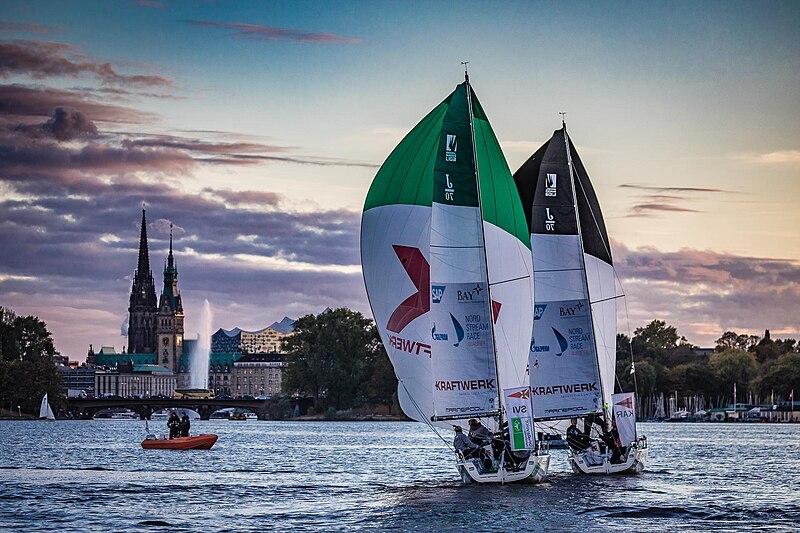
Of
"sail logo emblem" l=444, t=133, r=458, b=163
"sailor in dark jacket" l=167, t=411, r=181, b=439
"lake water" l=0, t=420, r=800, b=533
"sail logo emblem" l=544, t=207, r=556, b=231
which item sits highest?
"sail logo emblem" l=444, t=133, r=458, b=163

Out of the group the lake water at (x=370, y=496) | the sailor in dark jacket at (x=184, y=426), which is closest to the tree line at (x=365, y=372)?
the sailor in dark jacket at (x=184, y=426)

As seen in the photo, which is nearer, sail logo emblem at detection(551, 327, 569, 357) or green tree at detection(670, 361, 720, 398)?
sail logo emblem at detection(551, 327, 569, 357)

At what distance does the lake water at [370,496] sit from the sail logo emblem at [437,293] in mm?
5290

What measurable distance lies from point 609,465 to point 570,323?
177 inches

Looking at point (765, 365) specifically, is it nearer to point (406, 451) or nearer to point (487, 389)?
point (406, 451)

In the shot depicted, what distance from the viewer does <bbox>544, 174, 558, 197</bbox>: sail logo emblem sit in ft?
143

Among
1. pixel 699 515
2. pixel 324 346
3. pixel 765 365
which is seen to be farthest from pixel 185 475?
pixel 765 365

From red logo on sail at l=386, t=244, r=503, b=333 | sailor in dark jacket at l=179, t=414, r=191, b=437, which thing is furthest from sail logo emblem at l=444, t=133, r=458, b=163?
sailor in dark jacket at l=179, t=414, r=191, b=437

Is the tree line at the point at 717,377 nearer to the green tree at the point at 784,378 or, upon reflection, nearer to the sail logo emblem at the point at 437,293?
the green tree at the point at 784,378

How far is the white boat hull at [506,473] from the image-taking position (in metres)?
36.7

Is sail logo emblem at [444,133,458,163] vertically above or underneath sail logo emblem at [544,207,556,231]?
above

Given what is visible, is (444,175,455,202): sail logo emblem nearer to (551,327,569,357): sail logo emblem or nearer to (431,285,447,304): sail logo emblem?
(431,285,447,304): sail logo emblem

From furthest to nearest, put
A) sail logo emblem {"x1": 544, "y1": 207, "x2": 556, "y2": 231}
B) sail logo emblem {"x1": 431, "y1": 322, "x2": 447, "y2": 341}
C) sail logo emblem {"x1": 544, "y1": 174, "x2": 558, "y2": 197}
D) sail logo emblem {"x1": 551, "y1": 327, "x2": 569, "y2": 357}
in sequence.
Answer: sail logo emblem {"x1": 544, "y1": 174, "x2": 558, "y2": 197}
sail logo emblem {"x1": 544, "y1": 207, "x2": 556, "y2": 231}
sail logo emblem {"x1": 551, "y1": 327, "x2": 569, "y2": 357}
sail logo emblem {"x1": 431, "y1": 322, "x2": 447, "y2": 341}

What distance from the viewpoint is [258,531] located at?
1218 inches
